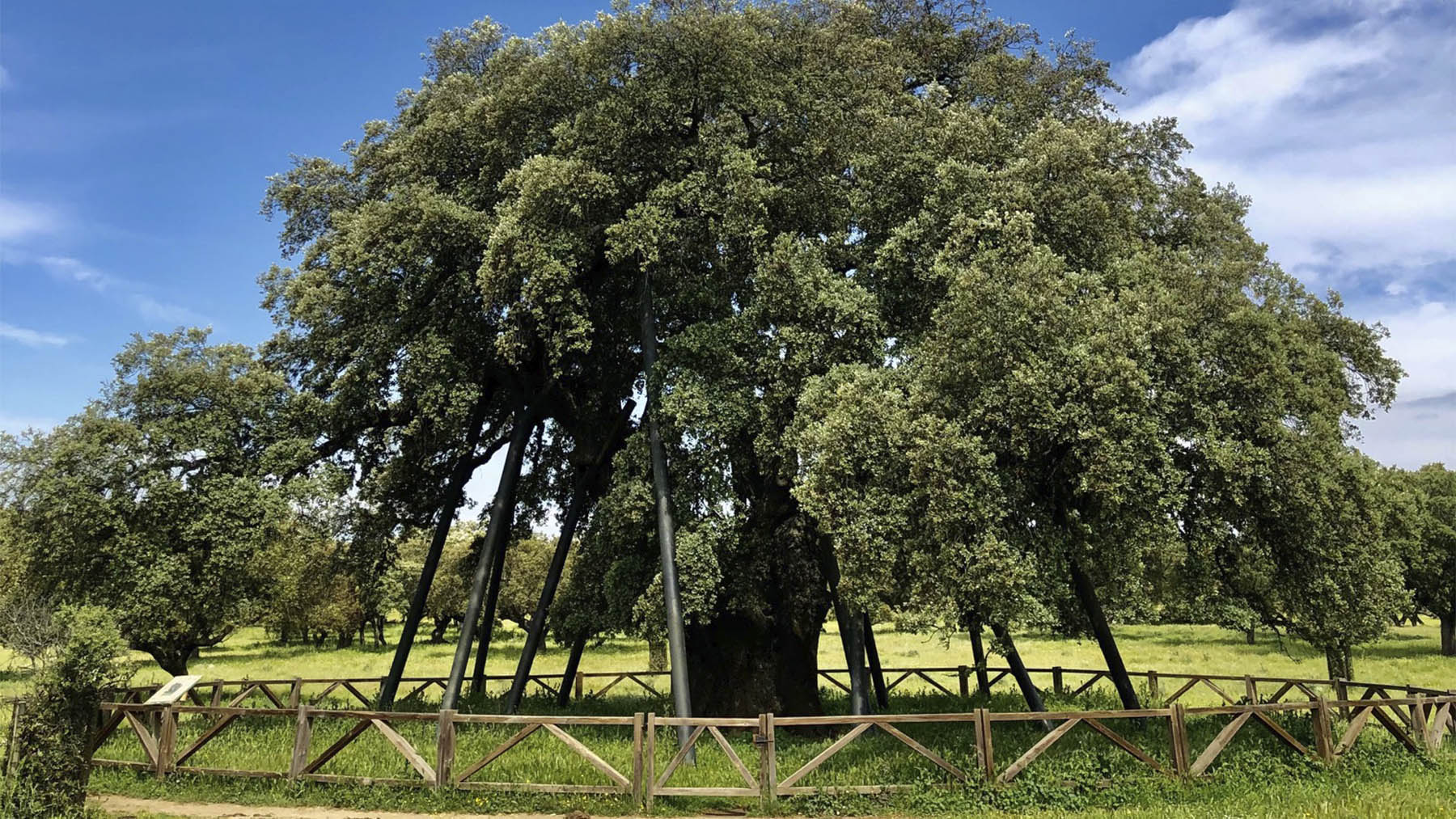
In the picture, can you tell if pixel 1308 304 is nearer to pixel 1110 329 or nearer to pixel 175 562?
pixel 1110 329

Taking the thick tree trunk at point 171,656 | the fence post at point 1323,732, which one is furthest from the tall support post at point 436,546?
the fence post at point 1323,732

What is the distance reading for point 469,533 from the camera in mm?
68188

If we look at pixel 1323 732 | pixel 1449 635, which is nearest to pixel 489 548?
pixel 1323 732

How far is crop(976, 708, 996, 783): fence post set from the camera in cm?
1286

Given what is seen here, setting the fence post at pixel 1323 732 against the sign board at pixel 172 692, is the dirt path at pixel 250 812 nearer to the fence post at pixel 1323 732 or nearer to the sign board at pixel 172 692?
the sign board at pixel 172 692

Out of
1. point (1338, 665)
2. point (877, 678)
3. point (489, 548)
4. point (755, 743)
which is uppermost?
point (489, 548)

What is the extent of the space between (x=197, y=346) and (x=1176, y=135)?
28.9 meters

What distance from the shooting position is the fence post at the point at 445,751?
44.2ft

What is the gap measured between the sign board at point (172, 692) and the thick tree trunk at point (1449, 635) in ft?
177

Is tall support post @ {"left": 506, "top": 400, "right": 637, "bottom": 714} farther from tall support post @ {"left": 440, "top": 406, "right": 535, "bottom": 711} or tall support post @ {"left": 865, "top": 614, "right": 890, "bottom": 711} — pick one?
tall support post @ {"left": 865, "top": 614, "right": 890, "bottom": 711}

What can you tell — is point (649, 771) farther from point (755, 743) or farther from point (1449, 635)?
point (1449, 635)

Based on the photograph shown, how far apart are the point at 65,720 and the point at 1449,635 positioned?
5734cm

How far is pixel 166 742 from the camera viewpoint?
48.2ft

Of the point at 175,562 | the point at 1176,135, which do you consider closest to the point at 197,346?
the point at 175,562
